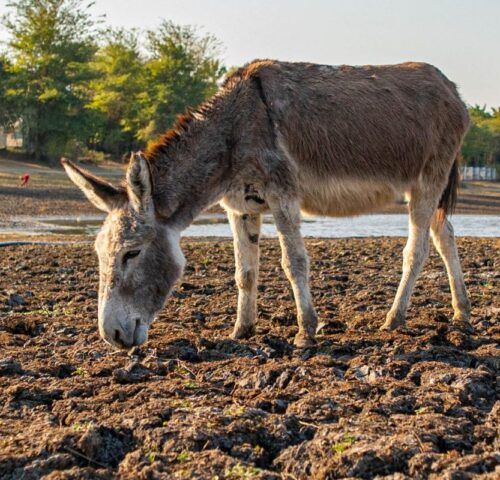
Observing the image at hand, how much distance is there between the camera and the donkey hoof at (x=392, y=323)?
8.03 m

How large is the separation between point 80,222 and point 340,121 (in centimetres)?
1961

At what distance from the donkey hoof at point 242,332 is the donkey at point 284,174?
0.5 inches

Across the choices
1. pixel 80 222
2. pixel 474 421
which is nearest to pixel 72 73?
pixel 80 222

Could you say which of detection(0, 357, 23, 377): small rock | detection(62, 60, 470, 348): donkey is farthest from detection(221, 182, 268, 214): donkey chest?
detection(0, 357, 23, 377): small rock

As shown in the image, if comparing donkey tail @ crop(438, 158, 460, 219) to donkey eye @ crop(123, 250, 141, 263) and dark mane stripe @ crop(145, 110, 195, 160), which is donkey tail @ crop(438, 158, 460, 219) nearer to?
dark mane stripe @ crop(145, 110, 195, 160)

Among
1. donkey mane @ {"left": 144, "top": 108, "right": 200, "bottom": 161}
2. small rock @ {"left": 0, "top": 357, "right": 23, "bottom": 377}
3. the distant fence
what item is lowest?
small rock @ {"left": 0, "top": 357, "right": 23, "bottom": 377}

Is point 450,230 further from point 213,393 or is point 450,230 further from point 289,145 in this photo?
point 213,393

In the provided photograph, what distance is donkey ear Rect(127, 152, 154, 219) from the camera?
647 cm

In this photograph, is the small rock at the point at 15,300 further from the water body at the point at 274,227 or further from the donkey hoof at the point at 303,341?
the water body at the point at 274,227

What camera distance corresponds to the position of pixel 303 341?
23.9ft

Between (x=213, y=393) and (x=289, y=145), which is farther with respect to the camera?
(x=289, y=145)

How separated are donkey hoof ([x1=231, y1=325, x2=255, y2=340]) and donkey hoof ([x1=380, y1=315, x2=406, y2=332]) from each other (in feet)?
4.10

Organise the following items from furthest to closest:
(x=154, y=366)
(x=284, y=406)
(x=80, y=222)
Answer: (x=80, y=222) → (x=154, y=366) → (x=284, y=406)

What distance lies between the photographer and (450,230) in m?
8.81
